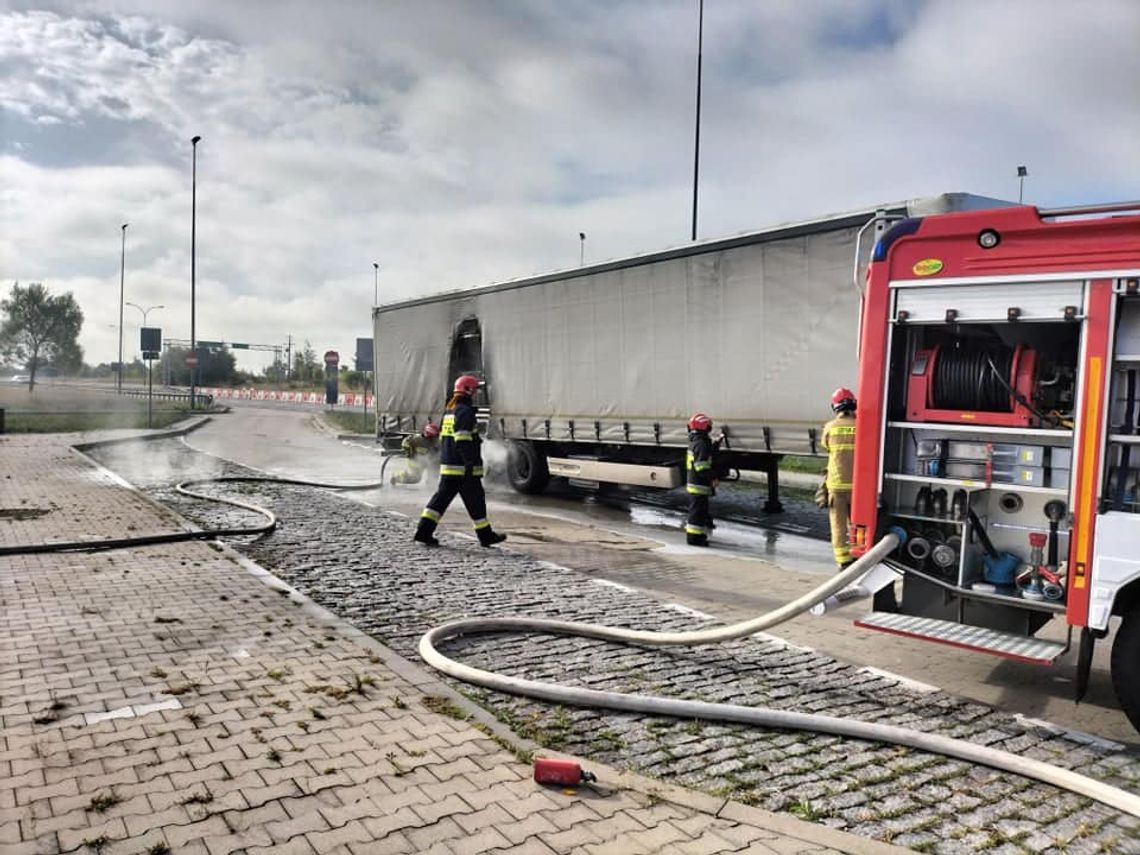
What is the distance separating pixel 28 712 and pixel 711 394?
8.35 meters

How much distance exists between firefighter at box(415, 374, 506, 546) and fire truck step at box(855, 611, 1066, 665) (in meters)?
4.74

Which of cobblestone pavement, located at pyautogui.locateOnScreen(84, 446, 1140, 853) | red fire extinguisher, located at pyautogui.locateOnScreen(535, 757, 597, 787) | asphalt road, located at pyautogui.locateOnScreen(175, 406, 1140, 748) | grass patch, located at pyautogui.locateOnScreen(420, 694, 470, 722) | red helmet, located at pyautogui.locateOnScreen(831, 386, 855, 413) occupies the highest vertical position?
red helmet, located at pyautogui.locateOnScreen(831, 386, 855, 413)

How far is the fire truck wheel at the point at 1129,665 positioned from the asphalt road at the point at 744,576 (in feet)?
0.67

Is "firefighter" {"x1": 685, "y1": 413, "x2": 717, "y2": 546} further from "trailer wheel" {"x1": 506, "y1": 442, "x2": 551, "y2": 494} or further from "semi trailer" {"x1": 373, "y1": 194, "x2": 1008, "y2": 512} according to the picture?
"trailer wheel" {"x1": 506, "y1": 442, "x2": 551, "y2": 494}

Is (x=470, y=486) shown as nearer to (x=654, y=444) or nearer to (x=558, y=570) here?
(x=558, y=570)

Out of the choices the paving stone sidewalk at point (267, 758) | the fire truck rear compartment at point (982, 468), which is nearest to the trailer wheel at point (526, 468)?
the paving stone sidewalk at point (267, 758)

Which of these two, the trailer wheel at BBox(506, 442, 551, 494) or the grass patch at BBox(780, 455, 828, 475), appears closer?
the trailer wheel at BBox(506, 442, 551, 494)

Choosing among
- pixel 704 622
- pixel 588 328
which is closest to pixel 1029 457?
pixel 704 622

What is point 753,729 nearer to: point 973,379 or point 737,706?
point 737,706

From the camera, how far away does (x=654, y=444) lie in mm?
11984

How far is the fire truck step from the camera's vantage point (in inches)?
178

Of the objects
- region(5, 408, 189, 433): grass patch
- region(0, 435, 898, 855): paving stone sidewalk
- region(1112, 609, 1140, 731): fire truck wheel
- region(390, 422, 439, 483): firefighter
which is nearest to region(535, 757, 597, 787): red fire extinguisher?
region(0, 435, 898, 855): paving stone sidewalk

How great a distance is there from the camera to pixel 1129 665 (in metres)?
4.25

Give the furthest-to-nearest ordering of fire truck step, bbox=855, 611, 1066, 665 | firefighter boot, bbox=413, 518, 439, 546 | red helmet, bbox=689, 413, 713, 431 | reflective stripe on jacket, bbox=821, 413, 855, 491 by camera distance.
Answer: red helmet, bbox=689, 413, 713, 431, firefighter boot, bbox=413, 518, 439, 546, reflective stripe on jacket, bbox=821, 413, 855, 491, fire truck step, bbox=855, 611, 1066, 665
